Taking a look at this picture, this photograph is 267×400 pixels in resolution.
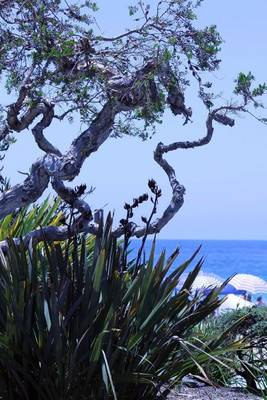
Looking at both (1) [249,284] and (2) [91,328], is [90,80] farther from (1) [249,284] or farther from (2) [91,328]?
(1) [249,284]

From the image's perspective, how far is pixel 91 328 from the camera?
6.43 metres

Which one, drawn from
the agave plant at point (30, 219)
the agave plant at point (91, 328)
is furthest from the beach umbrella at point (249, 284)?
the agave plant at point (91, 328)

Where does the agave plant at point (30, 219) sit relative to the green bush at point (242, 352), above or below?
above

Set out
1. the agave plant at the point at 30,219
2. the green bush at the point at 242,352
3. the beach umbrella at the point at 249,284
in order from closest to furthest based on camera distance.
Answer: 1. the green bush at the point at 242,352
2. the agave plant at the point at 30,219
3. the beach umbrella at the point at 249,284

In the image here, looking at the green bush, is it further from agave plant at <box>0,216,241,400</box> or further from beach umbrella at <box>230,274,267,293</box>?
beach umbrella at <box>230,274,267,293</box>

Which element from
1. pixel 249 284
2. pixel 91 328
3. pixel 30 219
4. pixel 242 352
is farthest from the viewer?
pixel 249 284

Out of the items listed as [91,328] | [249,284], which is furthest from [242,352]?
[249,284]

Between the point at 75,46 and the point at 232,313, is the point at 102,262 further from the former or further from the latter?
the point at 232,313

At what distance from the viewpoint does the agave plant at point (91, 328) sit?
6355mm

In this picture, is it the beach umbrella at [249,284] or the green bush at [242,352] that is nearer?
the green bush at [242,352]

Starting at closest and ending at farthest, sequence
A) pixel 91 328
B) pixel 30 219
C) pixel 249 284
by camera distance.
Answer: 1. pixel 91 328
2. pixel 30 219
3. pixel 249 284

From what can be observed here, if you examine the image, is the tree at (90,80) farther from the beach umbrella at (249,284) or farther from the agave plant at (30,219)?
the beach umbrella at (249,284)

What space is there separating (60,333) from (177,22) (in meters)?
4.48

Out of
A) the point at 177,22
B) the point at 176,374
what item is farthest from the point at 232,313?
the point at 176,374
